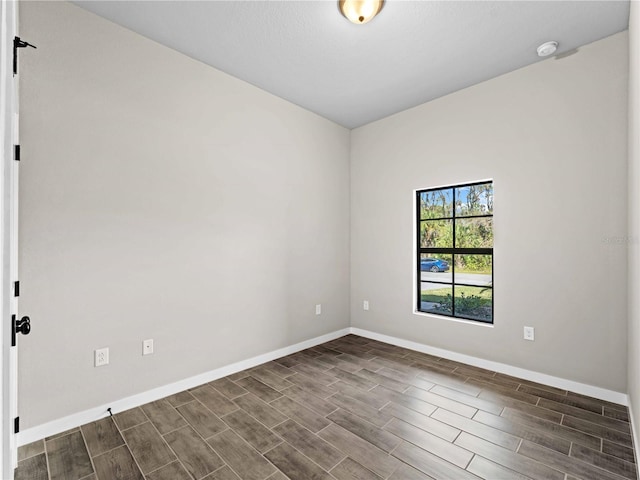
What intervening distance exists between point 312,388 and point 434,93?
3.13m

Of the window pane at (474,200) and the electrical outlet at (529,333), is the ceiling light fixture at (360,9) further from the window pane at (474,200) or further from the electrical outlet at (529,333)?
the electrical outlet at (529,333)

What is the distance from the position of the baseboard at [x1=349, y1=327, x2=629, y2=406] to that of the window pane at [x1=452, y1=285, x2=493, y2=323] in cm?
48

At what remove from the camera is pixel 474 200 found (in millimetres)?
3525

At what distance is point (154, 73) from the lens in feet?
8.22

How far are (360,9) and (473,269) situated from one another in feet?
8.85

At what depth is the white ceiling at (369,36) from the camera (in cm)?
217

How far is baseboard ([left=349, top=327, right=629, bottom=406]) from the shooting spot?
7.98 ft

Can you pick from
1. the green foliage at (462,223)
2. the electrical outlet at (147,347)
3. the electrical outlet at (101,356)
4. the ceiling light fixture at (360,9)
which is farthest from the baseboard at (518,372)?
the ceiling light fixture at (360,9)

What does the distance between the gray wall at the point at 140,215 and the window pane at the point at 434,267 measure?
4.84 ft

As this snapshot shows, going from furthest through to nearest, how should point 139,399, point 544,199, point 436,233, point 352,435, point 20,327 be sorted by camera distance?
point 436,233 → point 544,199 → point 139,399 → point 352,435 → point 20,327

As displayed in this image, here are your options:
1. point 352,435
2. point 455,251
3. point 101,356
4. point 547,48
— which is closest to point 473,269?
point 455,251

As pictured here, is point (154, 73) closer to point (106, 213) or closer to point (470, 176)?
point (106, 213)

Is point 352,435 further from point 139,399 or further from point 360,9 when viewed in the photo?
point 360,9

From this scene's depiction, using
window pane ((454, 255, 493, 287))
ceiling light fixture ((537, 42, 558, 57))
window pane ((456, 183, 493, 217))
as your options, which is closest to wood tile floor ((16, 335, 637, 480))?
window pane ((454, 255, 493, 287))
